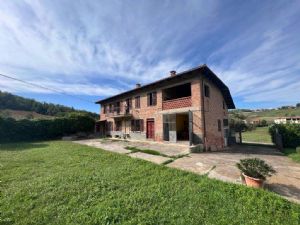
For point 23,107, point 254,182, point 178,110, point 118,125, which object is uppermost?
point 23,107

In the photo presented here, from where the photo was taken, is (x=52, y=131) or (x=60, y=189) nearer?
(x=60, y=189)

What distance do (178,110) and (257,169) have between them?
29.4 feet

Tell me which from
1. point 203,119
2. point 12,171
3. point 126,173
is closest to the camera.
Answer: point 126,173

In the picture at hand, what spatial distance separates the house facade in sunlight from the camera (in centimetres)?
1238

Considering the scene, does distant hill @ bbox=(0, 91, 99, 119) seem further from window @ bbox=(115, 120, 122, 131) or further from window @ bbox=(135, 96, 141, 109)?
window @ bbox=(135, 96, 141, 109)

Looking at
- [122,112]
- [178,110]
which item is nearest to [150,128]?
[178,110]

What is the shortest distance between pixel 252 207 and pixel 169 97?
42.6 feet

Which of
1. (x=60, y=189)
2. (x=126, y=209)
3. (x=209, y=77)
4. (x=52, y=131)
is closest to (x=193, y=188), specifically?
(x=126, y=209)

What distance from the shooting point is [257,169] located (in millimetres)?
4828

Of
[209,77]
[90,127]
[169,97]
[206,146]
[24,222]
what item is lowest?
[24,222]

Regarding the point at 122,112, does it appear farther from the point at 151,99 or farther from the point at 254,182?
the point at 254,182

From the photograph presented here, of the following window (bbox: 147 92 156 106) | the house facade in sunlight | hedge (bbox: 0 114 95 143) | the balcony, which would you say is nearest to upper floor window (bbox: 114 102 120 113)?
the balcony

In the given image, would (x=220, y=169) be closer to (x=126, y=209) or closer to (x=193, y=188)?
(x=193, y=188)

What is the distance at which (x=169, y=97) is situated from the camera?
16094 millimetres
